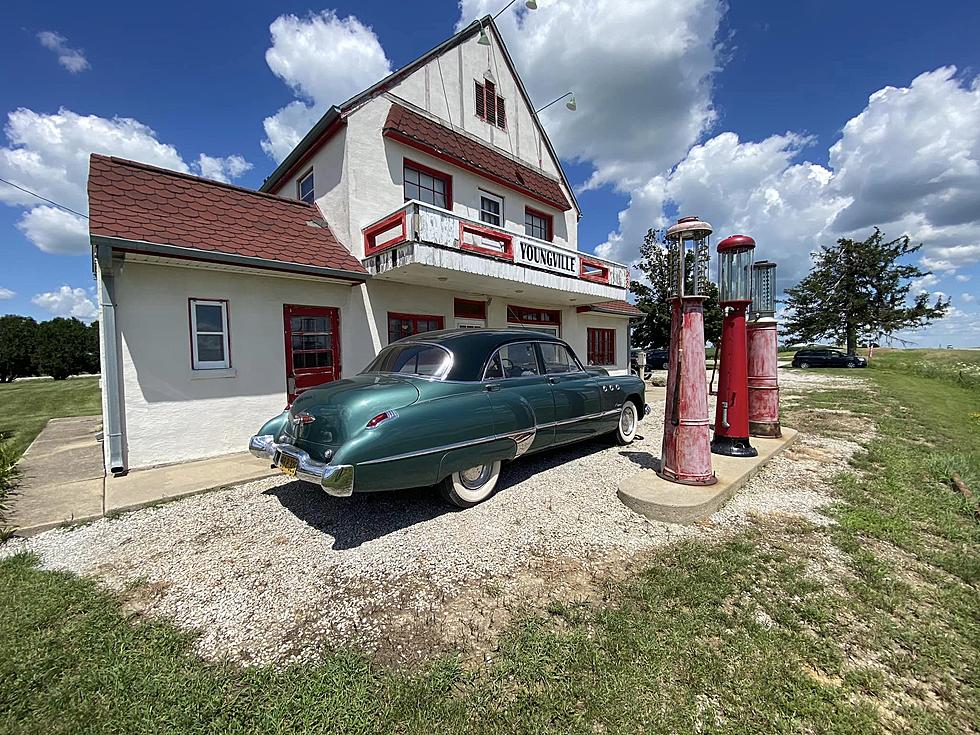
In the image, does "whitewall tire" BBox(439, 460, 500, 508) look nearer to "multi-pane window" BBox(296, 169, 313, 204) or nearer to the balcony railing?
the balcony railing

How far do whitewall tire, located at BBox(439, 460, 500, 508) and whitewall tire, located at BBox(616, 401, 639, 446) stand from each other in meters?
2.71

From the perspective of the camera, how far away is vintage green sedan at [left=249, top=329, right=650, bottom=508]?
3186 millimetres

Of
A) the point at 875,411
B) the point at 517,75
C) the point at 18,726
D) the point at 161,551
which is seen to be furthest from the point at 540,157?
the point at 18,726

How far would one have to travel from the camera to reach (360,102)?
8.48 m

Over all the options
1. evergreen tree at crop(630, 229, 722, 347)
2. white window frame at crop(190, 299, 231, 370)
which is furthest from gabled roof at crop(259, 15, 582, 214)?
evergreen tree at crop(630, 229, 722, 347)

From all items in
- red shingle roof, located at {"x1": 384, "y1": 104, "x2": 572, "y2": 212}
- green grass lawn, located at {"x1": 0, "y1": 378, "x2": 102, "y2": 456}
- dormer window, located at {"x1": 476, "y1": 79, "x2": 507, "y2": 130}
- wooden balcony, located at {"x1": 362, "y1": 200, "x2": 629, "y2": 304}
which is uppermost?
dormer window, located at {"x1": 476, "y1": 79, "x2": 507, "y2": 130}

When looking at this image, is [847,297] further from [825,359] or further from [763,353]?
[763,353]

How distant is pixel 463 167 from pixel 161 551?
9.64m

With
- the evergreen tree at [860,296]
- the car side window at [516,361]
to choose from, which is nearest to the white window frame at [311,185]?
the car side window at [516,361]

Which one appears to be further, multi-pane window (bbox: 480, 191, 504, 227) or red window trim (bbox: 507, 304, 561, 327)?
red window trim (bbox: 507, 304, 561, 327)

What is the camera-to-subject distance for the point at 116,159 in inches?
252

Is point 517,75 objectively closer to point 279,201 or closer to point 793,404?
point 279,201

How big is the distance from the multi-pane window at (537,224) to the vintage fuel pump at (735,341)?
7955 millimetres

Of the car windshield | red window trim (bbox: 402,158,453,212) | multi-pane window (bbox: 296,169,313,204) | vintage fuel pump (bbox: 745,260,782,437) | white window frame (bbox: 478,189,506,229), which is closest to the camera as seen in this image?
the car windshield
